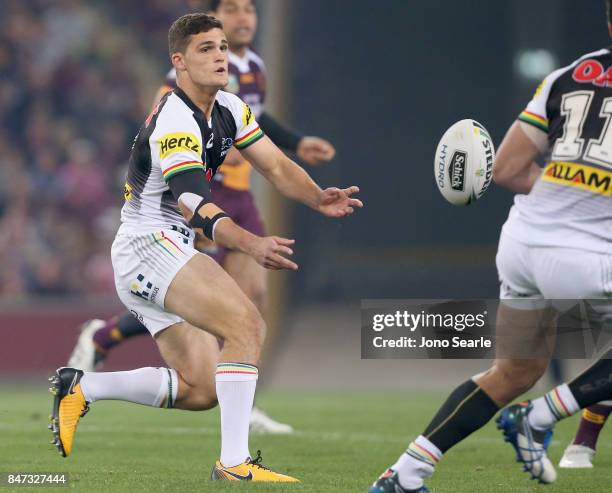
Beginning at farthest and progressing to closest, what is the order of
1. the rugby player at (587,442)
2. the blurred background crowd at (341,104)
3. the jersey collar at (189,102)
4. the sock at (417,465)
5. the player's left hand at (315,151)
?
the blurred background crowd at (341,104), the player's left hand at (315,151), the rugby player at (587,442), the jersey collar at (189,102), the sock at (417,465)

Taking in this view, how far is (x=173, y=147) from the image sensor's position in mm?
5680

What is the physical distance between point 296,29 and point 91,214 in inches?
130

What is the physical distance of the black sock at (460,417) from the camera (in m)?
5.10

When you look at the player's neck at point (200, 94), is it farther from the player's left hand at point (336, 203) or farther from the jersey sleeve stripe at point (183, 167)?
the player's left hand at point (336, 203)

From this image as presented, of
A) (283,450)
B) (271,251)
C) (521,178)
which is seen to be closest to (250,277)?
(283,450)

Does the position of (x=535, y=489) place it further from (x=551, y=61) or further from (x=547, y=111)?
(x=551, y=61)

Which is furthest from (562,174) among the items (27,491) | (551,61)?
(551,61)

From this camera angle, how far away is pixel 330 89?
49.8 ft

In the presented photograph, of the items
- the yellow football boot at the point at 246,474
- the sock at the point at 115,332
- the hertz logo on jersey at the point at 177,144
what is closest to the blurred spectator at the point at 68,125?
the sock at the point at 115,332

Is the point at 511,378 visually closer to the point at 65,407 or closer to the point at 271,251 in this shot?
the point at 271,251

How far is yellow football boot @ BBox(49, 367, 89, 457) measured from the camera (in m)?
6.15

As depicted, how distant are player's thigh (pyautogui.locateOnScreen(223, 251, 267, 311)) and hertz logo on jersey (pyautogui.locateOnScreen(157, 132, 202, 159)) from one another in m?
2.45

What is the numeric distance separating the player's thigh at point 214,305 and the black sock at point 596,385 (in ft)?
4.75

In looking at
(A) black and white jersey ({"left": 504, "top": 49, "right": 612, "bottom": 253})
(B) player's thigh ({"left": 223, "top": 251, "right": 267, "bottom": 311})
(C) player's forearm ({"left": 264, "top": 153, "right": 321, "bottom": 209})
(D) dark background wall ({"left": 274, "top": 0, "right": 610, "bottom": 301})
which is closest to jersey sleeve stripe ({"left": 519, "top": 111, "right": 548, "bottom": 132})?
(A) black and white jersey ({"left": 504, "top": 49, "right": 612, "bottom": 253})
